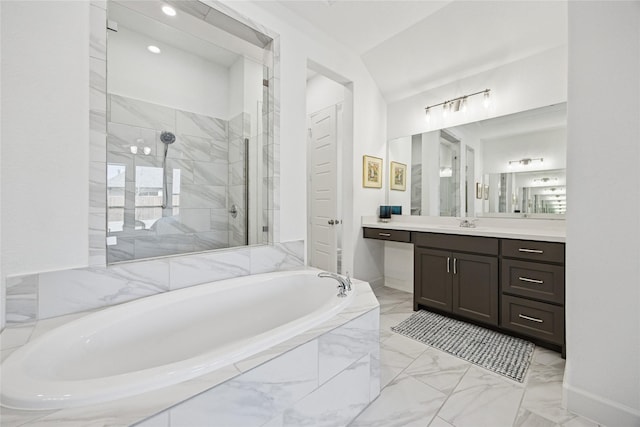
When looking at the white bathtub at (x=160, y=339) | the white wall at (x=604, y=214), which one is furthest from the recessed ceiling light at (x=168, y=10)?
the white wall at (x=604, y=214)

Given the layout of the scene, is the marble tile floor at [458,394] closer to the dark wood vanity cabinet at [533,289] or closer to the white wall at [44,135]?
the dark wood vanity cabinet at [533,289]

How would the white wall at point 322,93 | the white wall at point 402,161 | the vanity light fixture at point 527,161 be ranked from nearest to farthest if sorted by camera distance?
the vanity light fixture at point 527,161, the white wall at point 402,161, the white wall at point 322,93

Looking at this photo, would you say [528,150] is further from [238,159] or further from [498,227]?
[238,159]

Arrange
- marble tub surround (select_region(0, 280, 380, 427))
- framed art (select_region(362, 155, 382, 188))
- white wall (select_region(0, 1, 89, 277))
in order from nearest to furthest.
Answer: marble tub surround (select_region(0, 280, 380, 427)) → white wall (select_region(0, 1, 89, 277)) → framed art (select_region(362, 155, 382, 188))

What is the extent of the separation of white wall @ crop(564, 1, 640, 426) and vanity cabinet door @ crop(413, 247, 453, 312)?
3.43ft

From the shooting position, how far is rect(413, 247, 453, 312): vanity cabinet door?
2.42 meters

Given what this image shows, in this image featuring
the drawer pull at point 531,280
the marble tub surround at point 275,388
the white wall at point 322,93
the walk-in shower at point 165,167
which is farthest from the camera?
the white wall at point 322,93

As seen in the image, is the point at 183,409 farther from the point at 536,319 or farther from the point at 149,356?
the point at 536,319

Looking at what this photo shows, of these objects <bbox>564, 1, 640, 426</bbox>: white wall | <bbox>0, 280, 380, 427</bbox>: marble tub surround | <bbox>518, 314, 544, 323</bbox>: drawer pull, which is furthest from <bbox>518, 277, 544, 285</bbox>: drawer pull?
<bbox>0, 280, 380, 427</bbox>: marble tub surround

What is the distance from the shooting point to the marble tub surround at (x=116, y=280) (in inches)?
48.1

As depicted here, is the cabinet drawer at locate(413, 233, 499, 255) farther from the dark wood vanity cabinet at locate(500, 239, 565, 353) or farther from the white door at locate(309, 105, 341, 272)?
the white door at locate(309, 105, 341, 272)

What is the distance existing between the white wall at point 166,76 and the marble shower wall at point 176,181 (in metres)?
0.07

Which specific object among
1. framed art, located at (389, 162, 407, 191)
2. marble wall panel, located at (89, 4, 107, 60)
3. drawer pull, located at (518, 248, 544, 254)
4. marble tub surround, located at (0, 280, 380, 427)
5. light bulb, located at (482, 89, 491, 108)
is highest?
light bulb, located at (482, 89, 491, 108)

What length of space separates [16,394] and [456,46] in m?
3.46
